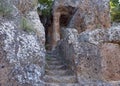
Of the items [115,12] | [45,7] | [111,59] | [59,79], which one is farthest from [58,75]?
[115,12]

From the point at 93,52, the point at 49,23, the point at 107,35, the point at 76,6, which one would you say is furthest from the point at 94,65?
the point at 49,23

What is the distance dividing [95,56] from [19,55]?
2851 millimetres

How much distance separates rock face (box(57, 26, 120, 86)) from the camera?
8383 millimetres

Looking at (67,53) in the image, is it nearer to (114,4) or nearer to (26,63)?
(26,63)

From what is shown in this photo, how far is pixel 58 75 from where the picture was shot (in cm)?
862

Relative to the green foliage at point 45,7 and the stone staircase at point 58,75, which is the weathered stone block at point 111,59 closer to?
the stone staircase at point 58,75

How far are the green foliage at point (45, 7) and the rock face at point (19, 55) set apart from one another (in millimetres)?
9518

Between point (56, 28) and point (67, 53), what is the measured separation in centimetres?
640

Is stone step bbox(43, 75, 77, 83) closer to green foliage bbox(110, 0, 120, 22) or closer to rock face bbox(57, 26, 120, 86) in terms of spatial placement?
rock face bbox(57, 26, 120, 86)

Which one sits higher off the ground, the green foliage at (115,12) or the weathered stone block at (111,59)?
the green foliage at (115,12)

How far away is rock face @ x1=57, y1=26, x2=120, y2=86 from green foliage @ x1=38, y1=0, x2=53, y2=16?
7211 millimetres

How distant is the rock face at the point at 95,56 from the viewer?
→ 27.5 ft

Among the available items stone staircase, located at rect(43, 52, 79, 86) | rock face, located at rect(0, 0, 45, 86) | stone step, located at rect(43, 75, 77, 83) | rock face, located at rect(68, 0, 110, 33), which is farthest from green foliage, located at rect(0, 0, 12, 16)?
rock face, located at rect(68, 0, 110, 33)

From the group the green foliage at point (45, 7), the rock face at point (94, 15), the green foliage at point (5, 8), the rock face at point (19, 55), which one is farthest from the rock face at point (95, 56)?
the green foliage at point (45, 7)
